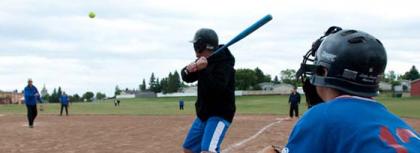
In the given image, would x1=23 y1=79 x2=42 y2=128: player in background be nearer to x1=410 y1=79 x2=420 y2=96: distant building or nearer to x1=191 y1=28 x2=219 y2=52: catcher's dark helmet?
x1=191 y1=28 x2=219 y2=52: catcher's dark helmet

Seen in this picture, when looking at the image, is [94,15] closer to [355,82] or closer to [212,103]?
[212,103]

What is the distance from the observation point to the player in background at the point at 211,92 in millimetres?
6023

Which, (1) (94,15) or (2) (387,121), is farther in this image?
(1) (94,15)

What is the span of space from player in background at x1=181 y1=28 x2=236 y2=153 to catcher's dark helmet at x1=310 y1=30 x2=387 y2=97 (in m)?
3.37

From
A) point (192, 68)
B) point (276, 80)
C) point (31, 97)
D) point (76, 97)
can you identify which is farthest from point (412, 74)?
point (192, 68)

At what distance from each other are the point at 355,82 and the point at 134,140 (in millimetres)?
12336

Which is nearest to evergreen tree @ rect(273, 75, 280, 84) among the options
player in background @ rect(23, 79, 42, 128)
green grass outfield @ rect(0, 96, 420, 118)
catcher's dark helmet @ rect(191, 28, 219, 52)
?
green grass outfield @ rect(0, 96, 420, 118)

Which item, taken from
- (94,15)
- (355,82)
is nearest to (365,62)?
(355,82)

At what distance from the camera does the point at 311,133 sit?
2.39 m

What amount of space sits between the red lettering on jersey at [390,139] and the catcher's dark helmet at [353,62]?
0.82 ft

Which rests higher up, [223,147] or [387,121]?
[387,121]

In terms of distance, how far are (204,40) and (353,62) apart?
370 cm

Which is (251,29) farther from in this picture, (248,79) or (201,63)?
(248,79)

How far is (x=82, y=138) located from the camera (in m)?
15.3
